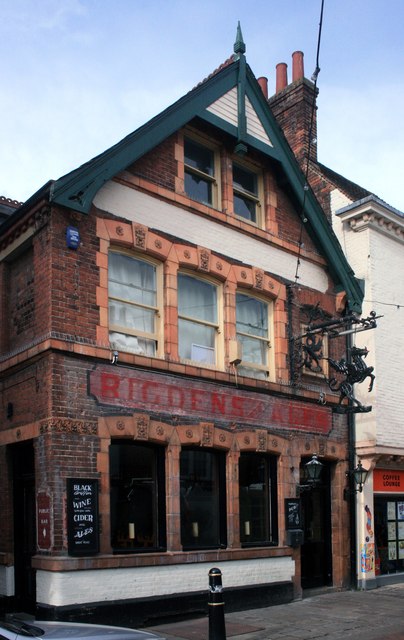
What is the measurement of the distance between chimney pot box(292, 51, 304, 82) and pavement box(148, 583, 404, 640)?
42.9 ft

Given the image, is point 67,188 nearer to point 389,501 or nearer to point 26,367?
point 26,367

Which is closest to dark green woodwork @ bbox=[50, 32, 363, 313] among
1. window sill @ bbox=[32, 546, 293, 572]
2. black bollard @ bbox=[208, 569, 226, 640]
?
window sill @ bbox=[32, 546, 293, 572]

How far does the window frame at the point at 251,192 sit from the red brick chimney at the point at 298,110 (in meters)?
3.69

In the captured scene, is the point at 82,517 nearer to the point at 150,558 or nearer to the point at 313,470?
the point at 150,558

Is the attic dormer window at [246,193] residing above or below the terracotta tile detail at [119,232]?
above

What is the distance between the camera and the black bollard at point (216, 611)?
8594 millimetres

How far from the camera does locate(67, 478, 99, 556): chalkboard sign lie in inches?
421

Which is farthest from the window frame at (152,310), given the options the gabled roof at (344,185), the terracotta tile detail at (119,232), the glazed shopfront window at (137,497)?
the gabled roof at (344,185)

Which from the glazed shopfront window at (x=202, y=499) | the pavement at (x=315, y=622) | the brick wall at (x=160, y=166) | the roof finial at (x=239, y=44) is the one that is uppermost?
the roof finial at (x=239, y=44)

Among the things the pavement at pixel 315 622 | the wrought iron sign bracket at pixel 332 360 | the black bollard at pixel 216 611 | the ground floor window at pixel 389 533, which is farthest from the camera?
the ground floor window at pixel 389 533

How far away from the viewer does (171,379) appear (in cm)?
1270

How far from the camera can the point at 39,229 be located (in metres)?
11.8

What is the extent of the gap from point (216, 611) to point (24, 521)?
4793mm

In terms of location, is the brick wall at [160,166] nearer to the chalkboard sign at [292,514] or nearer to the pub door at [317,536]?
the chalkboard sign at [292,514]
